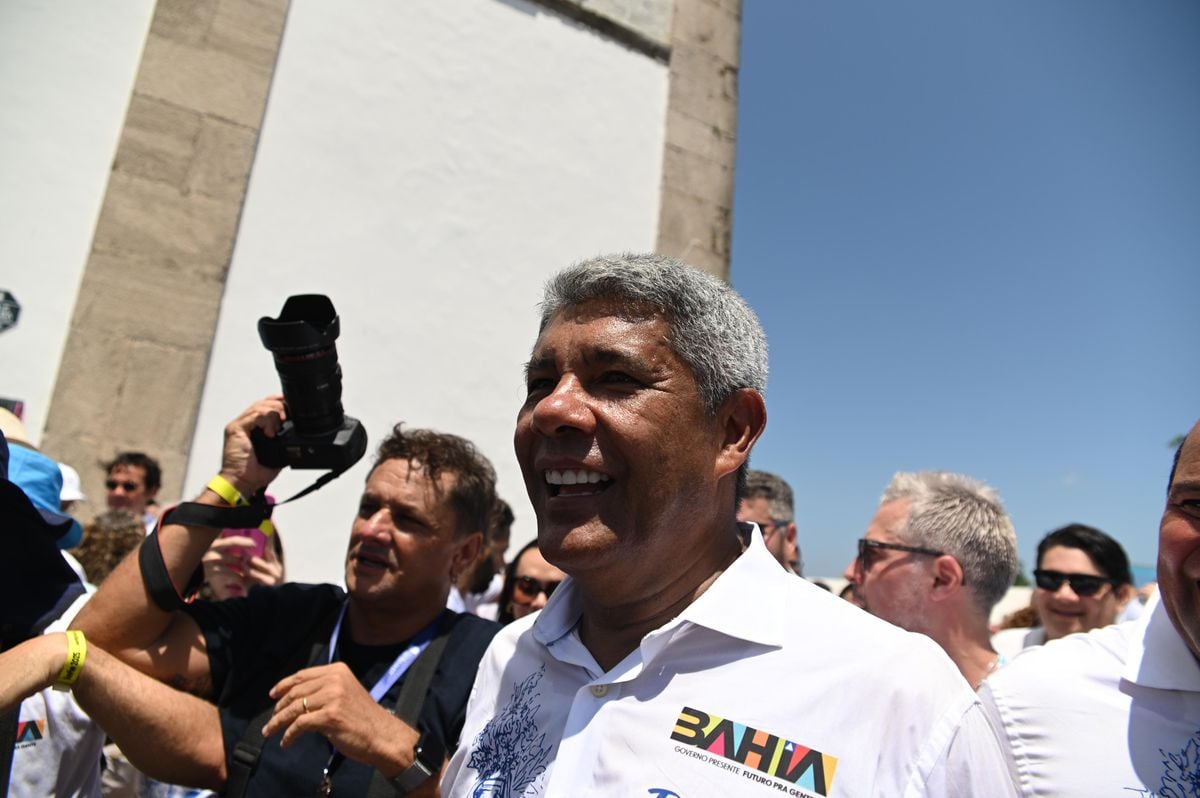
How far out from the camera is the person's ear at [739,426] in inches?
64.2

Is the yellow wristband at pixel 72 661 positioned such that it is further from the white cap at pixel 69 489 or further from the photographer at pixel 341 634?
the white cap at pixel 69 489

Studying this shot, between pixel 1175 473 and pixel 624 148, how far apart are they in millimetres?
5829

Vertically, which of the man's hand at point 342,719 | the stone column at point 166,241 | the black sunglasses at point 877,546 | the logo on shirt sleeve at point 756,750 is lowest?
the man's hand at point 342,719

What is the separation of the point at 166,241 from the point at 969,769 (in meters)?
5.20

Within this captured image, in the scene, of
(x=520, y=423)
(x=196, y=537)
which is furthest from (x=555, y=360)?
(x=196, y=537)

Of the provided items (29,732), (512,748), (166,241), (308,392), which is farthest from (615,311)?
(166,241)

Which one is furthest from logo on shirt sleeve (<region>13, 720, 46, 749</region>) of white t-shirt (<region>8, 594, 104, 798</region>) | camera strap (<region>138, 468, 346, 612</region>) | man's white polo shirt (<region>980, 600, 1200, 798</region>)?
man's white polo shirt (<region>980, 600, 1200, 798</region>)

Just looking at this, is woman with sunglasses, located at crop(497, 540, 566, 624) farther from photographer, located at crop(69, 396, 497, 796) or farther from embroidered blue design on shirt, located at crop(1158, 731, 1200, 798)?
embroidered blue design on shirt, located at crop(1158, 731, 1200, 798)

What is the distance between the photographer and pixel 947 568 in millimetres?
2678

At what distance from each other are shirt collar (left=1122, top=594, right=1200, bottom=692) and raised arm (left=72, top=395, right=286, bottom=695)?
236 centimetres

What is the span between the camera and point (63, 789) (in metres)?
2.25

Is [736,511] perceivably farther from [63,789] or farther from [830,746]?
[63,789]

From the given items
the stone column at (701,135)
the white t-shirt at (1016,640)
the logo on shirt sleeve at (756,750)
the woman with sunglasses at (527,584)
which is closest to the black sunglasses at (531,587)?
the woman with sunglasses at (527,584)

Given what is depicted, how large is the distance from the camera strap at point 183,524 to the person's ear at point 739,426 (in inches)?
52.7
